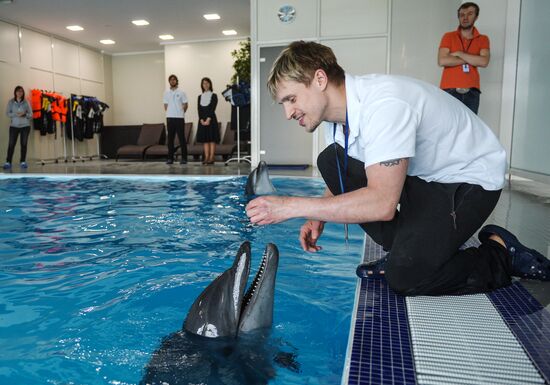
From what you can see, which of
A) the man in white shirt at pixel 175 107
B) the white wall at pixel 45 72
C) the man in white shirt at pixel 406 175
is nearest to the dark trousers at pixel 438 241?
the man in white shirt at pixel 406 175

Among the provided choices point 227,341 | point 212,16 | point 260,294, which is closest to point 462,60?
point 260,294

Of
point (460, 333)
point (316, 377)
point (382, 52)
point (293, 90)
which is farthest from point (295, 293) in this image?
point (382, 52)

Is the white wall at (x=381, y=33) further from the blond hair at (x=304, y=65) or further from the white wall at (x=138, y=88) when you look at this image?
the white wall at (x=138, y=88)

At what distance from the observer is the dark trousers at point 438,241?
1.92 m

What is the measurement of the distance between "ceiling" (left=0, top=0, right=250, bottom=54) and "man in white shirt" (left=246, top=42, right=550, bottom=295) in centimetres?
1027

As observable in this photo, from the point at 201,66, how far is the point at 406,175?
15.0 meters

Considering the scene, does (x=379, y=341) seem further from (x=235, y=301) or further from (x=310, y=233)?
(x=310, y=233)

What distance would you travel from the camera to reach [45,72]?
1441cm

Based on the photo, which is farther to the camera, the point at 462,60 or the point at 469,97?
the point at 469,97

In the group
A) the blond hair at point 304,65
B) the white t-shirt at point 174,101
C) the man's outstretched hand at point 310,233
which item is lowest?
the man's outstretched hand at point 310,233

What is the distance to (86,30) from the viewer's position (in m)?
14.1

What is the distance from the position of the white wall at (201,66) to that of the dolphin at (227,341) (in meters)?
14.0

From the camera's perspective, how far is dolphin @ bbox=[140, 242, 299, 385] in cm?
167

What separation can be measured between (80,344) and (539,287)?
2108mm
